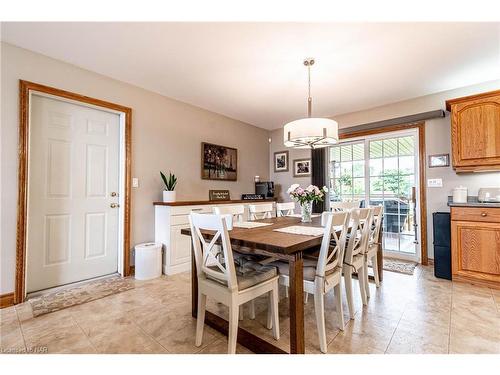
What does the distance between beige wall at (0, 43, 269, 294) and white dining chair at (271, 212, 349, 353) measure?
87.3 inches

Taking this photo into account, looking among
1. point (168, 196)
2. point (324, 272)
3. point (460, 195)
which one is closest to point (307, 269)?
point (324, 272)

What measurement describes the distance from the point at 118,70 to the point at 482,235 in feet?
14.3

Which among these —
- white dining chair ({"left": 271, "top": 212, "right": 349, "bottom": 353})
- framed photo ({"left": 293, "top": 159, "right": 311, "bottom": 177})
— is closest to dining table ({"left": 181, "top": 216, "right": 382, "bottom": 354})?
white dining chair ({"left": 271, "top": 212, "right": 349, "bottom": 353})

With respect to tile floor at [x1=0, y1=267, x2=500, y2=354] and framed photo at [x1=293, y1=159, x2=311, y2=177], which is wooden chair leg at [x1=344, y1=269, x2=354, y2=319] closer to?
tile floor at [x1=0, y1=267, x2=500, y2=354]

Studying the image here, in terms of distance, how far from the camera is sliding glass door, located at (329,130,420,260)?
11.6ft

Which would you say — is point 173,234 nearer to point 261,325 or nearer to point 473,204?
point 261,325

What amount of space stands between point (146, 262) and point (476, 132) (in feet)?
13.7

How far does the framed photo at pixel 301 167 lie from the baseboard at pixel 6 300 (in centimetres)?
423

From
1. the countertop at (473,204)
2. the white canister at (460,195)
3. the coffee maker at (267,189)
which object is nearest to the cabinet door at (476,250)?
the countertop at (473,204)

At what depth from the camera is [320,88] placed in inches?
122
